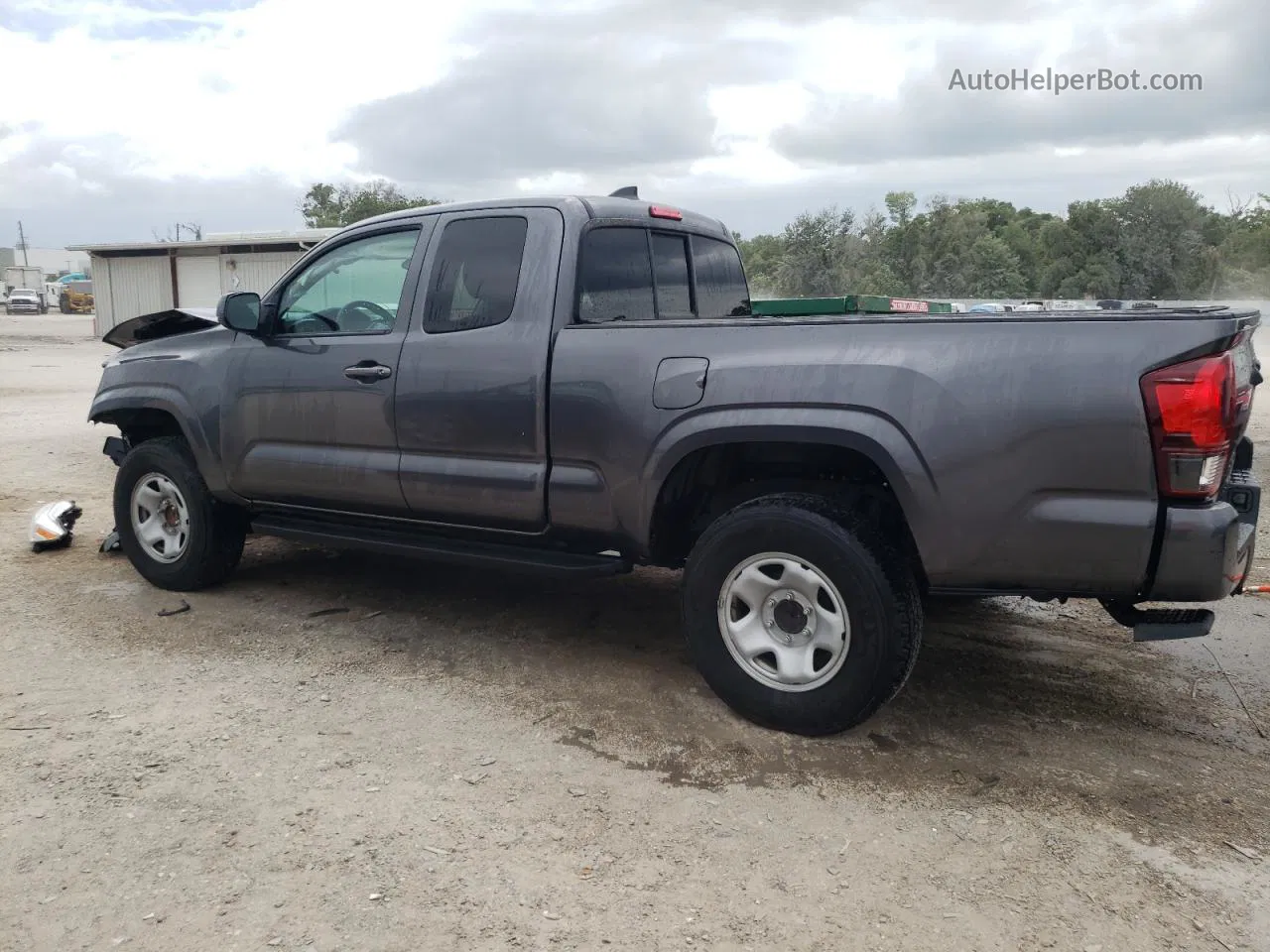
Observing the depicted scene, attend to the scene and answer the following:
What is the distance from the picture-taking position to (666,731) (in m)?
3.92

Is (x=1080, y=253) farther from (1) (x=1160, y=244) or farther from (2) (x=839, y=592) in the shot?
(2) (x=839, y=592)

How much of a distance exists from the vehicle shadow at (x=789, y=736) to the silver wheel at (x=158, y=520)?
42cm

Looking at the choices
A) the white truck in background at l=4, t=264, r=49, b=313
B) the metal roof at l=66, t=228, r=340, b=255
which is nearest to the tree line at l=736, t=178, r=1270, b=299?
the metal roof at l=66, t=228, r=340, b=255

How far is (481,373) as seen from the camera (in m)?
4.43

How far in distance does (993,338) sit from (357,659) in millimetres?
3006

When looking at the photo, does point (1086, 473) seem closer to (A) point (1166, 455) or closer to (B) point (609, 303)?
(A) point (1166, 455)

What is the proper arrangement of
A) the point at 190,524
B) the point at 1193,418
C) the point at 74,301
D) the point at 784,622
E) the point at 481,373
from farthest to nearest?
the point at 74,301 < the point at 190,524 < the point at 481,373 < the point at 784,622 < the point at 1193,418

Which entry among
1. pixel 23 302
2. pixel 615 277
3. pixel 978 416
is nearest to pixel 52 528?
pixel 615 277

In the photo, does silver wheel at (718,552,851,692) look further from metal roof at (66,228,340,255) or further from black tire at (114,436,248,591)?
metal roof at (66,228,340,255)

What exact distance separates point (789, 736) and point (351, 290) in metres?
2.96

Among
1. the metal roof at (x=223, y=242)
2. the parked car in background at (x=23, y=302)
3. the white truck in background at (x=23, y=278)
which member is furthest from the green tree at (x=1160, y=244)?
the white truck in background at (x=23, y=278)

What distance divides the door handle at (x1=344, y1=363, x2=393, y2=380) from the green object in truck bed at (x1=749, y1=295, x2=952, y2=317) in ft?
6.30

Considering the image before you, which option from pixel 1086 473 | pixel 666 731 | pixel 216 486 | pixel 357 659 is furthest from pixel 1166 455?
pixel 216 486

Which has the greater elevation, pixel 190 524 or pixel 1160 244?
pixel 1160 244
